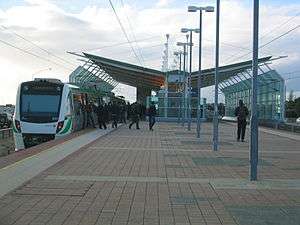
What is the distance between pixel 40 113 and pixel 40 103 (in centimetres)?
57

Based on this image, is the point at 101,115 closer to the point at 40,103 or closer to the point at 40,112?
the point at 40,103

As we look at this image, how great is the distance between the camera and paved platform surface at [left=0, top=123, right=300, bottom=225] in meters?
8.28

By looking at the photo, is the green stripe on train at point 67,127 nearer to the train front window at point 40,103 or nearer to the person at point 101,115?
the train front window at point 40,103

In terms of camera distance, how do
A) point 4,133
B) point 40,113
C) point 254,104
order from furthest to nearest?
A: point 4,133
point 40,113
point 254,104

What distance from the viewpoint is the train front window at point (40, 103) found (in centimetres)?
2506

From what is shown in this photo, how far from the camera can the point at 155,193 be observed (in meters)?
10.3

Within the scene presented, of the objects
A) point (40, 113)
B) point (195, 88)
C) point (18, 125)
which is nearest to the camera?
point (18, 125)

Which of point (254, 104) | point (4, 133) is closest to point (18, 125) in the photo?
point (4, 133)

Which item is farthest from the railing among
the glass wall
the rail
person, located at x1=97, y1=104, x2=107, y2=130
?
the glass wall

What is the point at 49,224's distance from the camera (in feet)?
25.5

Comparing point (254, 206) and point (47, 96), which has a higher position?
point (47, 96)

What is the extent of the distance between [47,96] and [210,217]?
18.4 metres

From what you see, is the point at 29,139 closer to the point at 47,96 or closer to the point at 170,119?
the point at 47,96

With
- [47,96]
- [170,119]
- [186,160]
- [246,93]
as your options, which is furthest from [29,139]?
[246,93]
